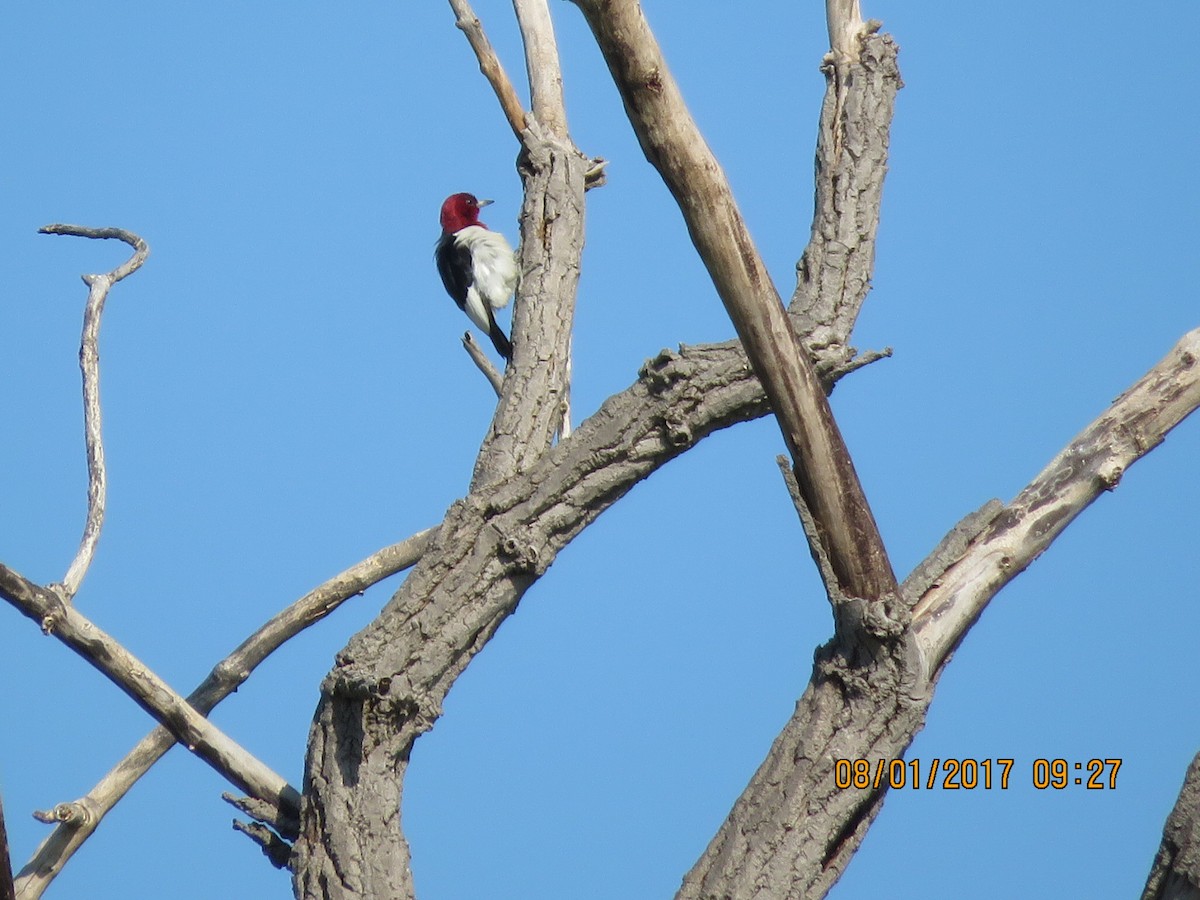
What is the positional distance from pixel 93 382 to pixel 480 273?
511 cm

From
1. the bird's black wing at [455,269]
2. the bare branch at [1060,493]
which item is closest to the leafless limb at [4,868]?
the bare branch at [1060,493]

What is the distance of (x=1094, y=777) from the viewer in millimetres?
3553

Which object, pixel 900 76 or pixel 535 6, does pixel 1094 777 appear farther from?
pixel 535 6

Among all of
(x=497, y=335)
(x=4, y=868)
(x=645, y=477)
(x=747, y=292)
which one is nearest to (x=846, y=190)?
(x=645, y=477)

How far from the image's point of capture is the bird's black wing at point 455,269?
9336mm

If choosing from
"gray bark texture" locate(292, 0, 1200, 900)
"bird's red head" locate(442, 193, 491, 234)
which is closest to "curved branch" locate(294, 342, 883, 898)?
"gray bark texture" locate(292, 0, 1200, 900)

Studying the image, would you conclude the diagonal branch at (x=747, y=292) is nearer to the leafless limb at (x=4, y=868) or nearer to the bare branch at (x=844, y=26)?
the bare branch at (x=844, y=26)

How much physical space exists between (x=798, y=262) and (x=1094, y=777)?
1.70 metres

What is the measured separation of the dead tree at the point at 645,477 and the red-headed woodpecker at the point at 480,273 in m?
4.80

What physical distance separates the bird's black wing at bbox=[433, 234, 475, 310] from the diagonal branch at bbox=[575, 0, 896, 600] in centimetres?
662

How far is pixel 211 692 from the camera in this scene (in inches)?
157

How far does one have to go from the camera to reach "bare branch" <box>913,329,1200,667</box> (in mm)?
3219

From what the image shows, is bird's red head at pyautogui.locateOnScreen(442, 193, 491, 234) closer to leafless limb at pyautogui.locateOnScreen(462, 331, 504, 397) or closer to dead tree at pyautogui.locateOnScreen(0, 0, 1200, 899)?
leafless limb at pyautogui.locateOnScreen(462, 331, 504, 397)

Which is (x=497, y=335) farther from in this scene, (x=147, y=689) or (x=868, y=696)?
(x=868, y=696)
